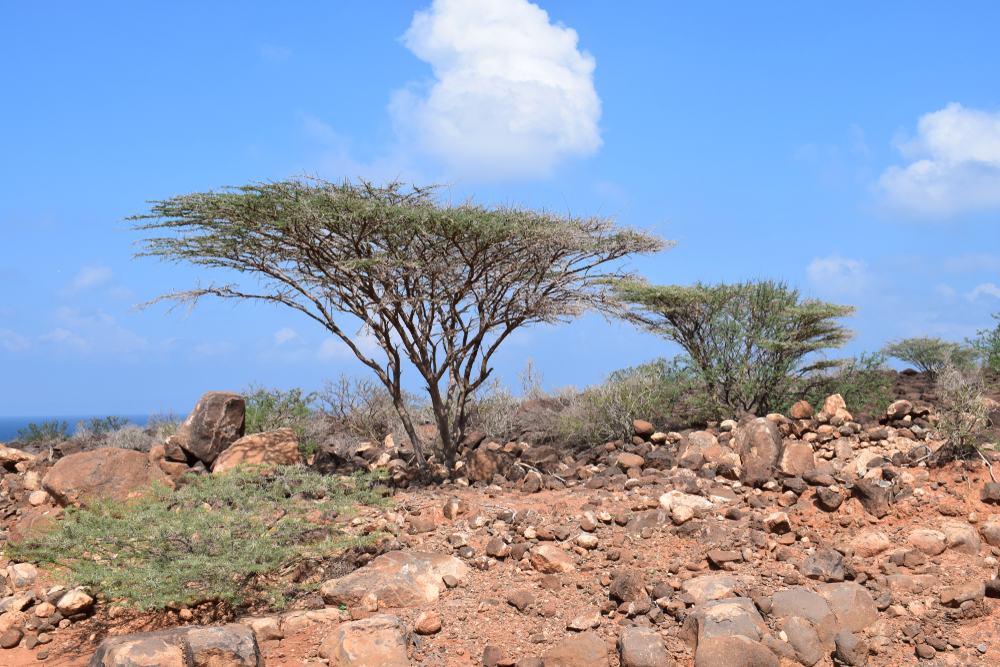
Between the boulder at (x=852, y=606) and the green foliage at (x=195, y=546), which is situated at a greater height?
the green foliage at (x=195, y=546)

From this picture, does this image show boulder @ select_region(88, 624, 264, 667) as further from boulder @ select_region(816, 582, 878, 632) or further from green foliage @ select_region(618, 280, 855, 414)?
green foliage @ select_region(618, 280, 855, 414)

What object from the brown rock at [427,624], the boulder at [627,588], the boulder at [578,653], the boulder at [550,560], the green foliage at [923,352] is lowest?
the boulder at [578,653]

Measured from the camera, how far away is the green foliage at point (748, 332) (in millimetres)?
13203

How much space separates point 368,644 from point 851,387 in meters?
10.5

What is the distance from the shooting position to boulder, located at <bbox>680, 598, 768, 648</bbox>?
5.84 m

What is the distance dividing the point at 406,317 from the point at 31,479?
7.28 m

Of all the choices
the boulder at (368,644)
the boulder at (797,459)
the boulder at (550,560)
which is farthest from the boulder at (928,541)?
the boulder at (368,644)

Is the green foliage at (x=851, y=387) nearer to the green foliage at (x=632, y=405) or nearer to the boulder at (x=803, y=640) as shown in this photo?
the green foliage at (x=632, y=405)

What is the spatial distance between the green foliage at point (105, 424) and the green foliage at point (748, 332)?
1359 centimetres

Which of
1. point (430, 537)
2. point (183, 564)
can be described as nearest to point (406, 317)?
point (430, 537)

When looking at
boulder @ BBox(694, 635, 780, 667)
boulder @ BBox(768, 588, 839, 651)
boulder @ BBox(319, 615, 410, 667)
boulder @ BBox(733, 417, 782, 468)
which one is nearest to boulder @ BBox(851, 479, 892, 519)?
boulder @ BBox(733, 417, 782, 468)

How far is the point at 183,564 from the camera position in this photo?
6906mm

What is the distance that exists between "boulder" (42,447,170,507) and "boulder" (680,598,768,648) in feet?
26.1

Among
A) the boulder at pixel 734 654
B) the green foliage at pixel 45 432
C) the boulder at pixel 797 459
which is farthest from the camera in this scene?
the green foliage at pixel 45 432
